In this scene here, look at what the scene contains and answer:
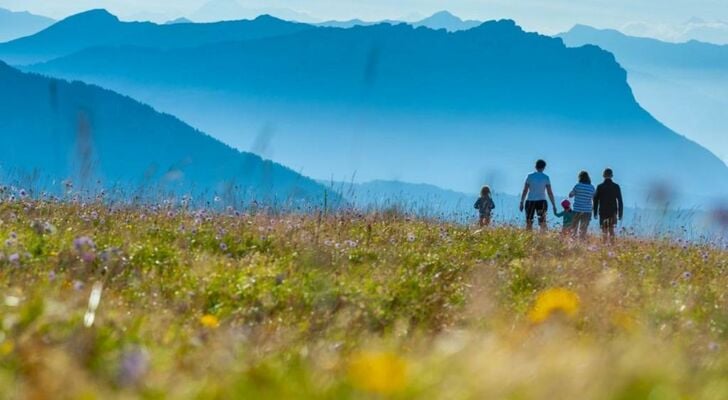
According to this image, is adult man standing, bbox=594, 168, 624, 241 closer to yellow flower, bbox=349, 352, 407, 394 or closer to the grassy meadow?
the grassy meadow

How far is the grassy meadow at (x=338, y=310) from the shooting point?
304cm

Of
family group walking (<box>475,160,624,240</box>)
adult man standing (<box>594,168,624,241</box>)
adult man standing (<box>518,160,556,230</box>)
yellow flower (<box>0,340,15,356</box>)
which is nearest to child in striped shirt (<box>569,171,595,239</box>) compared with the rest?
family group walking (<box>475,160,624,240</box>)

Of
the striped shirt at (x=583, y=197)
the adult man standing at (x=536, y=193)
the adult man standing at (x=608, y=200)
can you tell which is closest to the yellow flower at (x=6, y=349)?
the adult man standing at (x=536, y=193)

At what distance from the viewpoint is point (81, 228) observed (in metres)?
10.7

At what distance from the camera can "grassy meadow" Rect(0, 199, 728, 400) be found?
3037 millimetres

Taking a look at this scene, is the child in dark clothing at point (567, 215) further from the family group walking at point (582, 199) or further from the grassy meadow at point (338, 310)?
the grassy meadow at point (338, 310)

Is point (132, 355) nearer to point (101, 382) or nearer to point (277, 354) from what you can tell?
point (101, 382)

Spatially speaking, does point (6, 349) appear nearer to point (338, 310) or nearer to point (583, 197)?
point (338, 310)

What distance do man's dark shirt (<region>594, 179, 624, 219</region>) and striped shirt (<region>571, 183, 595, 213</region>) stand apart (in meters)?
0.16

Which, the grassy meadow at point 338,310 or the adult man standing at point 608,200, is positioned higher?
the grassy meadow at point 338,310

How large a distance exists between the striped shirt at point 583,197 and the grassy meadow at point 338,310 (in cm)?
549

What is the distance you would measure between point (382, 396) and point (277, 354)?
96.0 inches

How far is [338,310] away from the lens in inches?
298

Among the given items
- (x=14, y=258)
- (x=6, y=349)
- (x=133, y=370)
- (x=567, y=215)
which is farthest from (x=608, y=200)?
(x=133, y=370)
